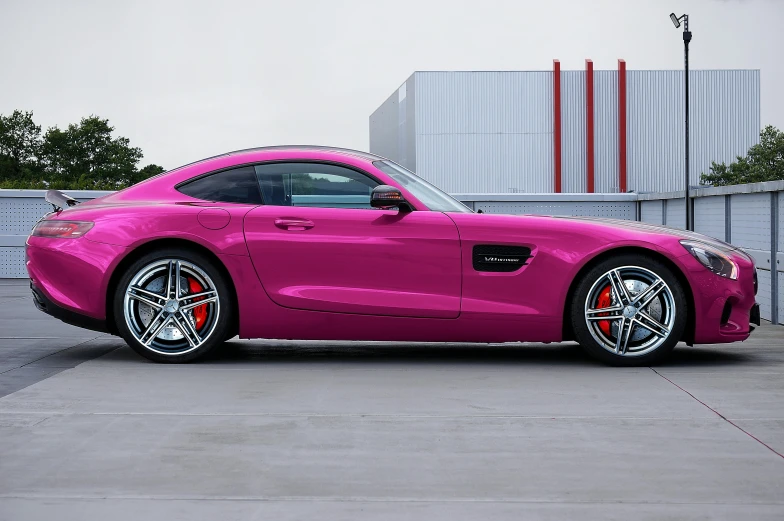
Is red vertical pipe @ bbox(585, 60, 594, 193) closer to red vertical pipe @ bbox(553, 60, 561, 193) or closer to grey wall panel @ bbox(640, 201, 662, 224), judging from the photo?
red vertical pipe @ bbox(553, 60, 561, 193)

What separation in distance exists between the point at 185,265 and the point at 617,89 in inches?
2429

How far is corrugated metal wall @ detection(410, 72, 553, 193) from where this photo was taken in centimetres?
6469

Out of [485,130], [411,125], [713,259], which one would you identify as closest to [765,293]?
[713,259]

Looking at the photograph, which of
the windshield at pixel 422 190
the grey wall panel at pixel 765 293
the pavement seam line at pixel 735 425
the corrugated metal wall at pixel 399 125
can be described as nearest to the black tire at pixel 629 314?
the pavement seam line at pixel 735 425

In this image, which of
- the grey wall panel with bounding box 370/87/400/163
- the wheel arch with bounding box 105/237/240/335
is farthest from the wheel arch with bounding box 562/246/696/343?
the grey wall panel with bounding box 370/87/400/163

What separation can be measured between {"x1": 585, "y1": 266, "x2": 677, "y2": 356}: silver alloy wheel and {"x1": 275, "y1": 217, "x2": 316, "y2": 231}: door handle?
175 centimetres

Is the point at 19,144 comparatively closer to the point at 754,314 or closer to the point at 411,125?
the point at 411,125

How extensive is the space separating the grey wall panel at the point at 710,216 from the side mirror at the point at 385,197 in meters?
5.72

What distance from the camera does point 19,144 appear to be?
391ft

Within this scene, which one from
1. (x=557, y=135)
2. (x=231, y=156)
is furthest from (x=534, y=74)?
(x=231, y=156)

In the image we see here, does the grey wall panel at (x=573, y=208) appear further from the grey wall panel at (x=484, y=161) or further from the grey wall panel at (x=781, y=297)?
the grey wall panel at (x=484, y=161)

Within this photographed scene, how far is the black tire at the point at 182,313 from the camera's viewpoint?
6832mm

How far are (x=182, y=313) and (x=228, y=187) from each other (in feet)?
2.79

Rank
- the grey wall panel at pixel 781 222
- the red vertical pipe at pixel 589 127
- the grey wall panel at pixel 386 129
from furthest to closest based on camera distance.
→ the grey wall panel at pixel 386 129 → the red vertical pipe at pixel 589 127 → the grey wall panel at pixel 781 222
